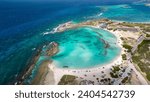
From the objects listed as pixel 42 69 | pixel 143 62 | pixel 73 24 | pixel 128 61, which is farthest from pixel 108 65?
pixel 73 24

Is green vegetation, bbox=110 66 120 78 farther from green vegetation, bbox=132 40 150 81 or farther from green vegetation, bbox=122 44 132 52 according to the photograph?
green vegetation, bbox=122 44 132 52

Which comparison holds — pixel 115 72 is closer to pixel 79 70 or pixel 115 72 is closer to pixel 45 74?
pixel 79 70

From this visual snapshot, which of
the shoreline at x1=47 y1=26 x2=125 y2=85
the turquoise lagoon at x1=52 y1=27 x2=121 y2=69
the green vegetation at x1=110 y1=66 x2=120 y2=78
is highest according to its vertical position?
the shoreline at x1=47 y1=26 x2=125 y2=85

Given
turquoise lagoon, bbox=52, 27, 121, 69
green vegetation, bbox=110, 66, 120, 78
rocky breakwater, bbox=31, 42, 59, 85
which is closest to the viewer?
rocky breakwater, bbox=31, 42, 59, 85

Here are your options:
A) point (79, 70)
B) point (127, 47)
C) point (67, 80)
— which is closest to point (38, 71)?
point (67, 80)

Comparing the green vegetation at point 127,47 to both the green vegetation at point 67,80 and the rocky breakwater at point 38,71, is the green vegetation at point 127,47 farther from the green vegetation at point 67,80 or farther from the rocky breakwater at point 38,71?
the green vegetation at point 67,80

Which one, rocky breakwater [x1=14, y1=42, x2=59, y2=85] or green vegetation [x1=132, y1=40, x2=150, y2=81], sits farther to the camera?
green vegetation [x1=132, y1=40, x2=150, y2=81]

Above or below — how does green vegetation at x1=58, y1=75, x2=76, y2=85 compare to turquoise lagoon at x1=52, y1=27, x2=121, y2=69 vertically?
above

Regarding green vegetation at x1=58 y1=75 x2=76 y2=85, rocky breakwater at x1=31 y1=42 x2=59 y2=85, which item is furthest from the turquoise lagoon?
green vegetation at x1=58 y1=75 x2=76 y2=85

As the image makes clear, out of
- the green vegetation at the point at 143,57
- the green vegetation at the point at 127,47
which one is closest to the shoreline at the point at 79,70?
the green vegetation at the point at 143,57
